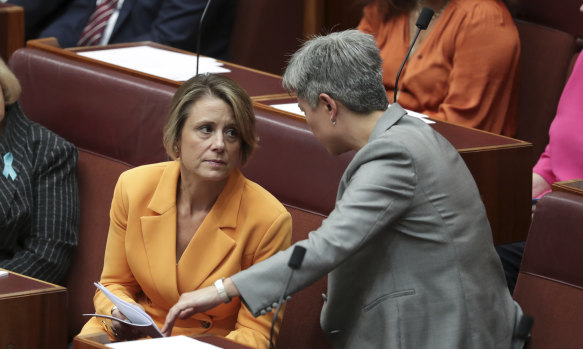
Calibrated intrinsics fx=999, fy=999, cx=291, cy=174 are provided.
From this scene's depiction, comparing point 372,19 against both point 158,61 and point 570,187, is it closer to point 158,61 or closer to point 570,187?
point 158,61

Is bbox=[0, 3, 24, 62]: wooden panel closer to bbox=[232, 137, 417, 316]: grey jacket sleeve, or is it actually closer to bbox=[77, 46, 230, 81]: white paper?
bbox=[77, 46, 230, 81]: white paper

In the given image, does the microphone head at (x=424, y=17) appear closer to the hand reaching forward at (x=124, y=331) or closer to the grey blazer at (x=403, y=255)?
the grey blazer at (x=403, y=255)

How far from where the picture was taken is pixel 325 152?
215 centimetres

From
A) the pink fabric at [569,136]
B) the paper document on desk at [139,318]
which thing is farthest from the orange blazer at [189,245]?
the pink fabric at [569,136]

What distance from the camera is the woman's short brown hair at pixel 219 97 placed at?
2.01 metres

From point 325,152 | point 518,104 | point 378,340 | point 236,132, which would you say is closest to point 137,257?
point 236,132

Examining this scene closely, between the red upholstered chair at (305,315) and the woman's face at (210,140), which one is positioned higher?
the woman's face at (210,140)

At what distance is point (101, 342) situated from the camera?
4.95 feet

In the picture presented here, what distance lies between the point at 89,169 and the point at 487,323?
1.27m

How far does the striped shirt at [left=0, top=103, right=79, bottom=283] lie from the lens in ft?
7.87

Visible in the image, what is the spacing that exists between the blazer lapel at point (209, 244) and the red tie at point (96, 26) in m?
1.62

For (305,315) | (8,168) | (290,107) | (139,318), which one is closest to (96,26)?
(8,168)

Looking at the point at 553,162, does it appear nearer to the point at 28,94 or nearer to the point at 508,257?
the point at 508,257

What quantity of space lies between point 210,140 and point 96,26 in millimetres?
1630
